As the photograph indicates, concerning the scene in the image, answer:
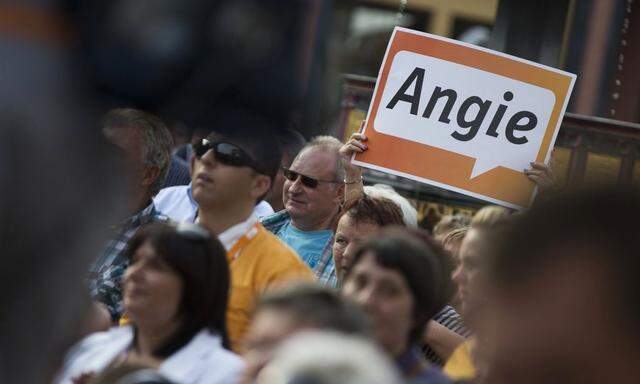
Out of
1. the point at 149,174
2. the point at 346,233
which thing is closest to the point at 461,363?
the point at 346,233

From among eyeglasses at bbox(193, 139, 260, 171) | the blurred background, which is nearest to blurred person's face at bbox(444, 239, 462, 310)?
eyeglasses at bbox(193, 139, 260, 171)

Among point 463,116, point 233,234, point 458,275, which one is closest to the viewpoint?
point 458,275

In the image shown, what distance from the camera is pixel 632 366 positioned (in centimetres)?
223

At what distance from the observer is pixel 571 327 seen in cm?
223

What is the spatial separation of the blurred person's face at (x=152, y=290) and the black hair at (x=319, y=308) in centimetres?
122

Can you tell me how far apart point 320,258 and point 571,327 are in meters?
3.70

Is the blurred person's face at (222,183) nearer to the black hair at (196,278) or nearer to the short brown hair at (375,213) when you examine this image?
the short brown hair at (375,213)

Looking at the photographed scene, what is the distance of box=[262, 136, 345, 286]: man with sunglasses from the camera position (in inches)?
240

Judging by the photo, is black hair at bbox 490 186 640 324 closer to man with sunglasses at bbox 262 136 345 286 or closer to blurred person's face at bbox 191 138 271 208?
blurred person's face at bbox 191 138 271 208

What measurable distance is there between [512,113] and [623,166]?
89.4 inches

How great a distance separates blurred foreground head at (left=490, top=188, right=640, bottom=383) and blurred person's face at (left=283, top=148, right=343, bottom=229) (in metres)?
3.80

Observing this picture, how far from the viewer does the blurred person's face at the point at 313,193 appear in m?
6.12

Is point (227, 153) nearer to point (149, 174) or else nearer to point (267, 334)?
point (149, 174)

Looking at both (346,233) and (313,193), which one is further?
(313,193)
